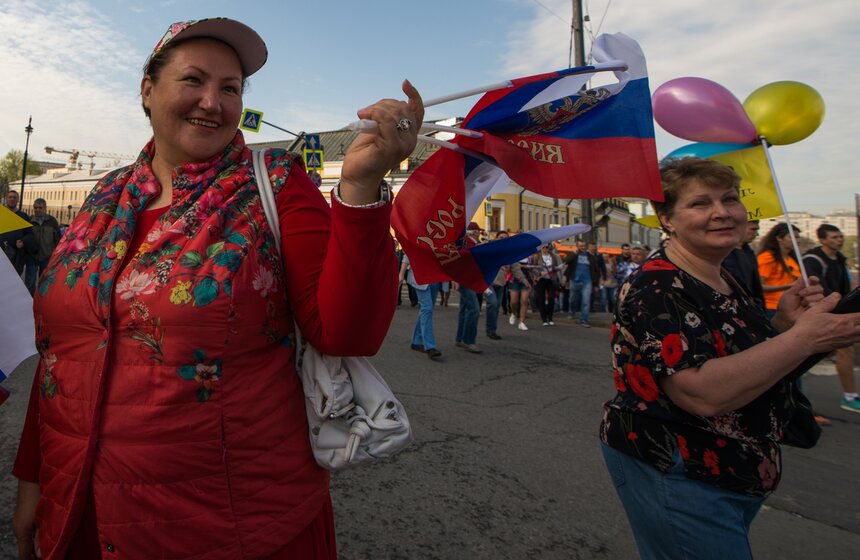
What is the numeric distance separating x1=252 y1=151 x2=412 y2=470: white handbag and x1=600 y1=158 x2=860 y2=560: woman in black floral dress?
2.63ft

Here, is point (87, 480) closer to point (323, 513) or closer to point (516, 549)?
point (323, 513)

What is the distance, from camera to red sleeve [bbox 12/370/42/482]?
151 centimetres

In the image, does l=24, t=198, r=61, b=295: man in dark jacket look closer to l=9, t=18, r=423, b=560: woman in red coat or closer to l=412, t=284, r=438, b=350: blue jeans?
l=412, t=284, r=438, b=350: blue jeans

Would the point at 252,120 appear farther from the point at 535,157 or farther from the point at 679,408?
the point at 679,408

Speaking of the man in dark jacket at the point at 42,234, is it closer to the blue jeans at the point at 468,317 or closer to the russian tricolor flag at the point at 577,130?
the blue jeans at the point at 468,317

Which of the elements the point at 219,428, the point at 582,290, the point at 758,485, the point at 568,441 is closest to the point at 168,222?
the point at 219,428

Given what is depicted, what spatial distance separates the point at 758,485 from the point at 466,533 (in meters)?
1.64

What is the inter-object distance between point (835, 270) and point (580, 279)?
7.20 meters

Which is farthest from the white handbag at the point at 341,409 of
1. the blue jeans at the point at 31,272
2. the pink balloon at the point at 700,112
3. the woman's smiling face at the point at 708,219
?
the blue jeans at the point at 31,272

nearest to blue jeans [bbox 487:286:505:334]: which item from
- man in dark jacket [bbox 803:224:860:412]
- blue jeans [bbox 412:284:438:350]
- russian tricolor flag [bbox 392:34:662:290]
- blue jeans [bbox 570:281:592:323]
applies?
blue jeans [bbox 412:284:438:350]

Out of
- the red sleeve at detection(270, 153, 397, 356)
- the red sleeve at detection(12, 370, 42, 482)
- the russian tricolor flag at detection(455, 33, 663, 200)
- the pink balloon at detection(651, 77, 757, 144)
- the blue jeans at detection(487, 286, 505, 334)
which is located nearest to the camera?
the red sleeve at detection(270, 153, 397, 356)

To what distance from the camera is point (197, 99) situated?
4.67 feet

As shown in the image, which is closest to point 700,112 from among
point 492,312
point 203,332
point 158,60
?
point 158,60

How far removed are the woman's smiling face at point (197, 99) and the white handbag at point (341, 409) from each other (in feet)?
0.63
